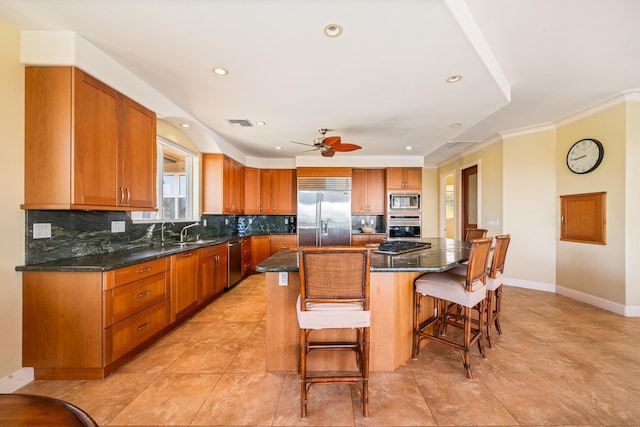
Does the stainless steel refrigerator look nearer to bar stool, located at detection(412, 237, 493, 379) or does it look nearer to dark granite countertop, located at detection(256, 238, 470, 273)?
dark granite countertop, located at detection(256, 238, 470, 273)

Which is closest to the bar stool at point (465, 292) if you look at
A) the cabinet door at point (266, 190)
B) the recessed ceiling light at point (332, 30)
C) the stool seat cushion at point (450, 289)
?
the stool seat cushion at point (450, 289)

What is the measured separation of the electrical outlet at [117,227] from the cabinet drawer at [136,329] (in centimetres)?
92

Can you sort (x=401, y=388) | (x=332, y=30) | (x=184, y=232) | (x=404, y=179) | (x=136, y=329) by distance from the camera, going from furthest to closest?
(x=404, y=179) → (x=184, y=232) → (x=136, y=329) → (x=401, y=388) → (x=332, y=30)

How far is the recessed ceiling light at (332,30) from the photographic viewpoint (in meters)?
1.69

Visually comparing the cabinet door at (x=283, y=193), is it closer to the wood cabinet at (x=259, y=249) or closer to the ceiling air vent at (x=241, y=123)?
the wood cabinet at (x=259, y=249)

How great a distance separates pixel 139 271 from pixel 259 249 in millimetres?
3087

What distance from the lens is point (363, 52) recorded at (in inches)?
77.0

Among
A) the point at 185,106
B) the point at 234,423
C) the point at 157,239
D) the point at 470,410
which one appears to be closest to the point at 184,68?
the point at 185,106

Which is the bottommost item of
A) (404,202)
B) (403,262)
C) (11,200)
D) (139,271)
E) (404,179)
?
(139,271)

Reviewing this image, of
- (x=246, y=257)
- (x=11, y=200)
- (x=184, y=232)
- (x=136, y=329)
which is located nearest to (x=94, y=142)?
(x=11, y=200)

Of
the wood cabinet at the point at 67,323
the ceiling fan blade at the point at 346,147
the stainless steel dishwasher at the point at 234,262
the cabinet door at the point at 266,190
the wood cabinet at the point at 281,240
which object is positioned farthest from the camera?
the cabinet door at the point at 266,190

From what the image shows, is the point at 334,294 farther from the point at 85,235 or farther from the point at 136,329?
the point at 85,235

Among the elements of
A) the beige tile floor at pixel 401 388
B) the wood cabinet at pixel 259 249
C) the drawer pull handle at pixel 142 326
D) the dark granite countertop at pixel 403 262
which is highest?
the dark granite countertop at pixel 403 262

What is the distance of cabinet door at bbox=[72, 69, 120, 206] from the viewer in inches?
75.7
